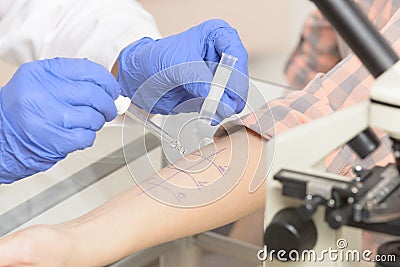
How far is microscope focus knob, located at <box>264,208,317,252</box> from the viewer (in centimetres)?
72

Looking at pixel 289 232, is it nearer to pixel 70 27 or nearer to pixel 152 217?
pixel 152 217

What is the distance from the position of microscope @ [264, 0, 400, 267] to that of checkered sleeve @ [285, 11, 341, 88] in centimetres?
129

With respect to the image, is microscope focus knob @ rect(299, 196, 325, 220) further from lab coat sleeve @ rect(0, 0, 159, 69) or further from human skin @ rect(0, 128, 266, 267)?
lab coat sleeve @ rect(0, 0, 159, 69)

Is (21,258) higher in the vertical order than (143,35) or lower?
lower

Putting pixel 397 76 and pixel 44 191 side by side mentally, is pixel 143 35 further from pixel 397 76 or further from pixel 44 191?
pixel 397 76

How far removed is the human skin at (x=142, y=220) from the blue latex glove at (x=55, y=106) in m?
0.12

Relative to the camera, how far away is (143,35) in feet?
4.81

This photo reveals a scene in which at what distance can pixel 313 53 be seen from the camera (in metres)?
2.10

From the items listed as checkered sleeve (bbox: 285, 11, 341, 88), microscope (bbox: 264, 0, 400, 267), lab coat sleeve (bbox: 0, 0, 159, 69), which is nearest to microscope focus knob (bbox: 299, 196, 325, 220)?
microscope (bbox: 264, 0, 400, 267)

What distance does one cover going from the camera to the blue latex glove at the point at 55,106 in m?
1.07

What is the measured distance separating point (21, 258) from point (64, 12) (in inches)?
30.1

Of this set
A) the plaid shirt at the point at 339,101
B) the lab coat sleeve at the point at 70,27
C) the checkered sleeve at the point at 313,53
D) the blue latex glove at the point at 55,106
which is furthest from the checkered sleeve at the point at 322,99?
the checkered sleeve at the point at 313,53

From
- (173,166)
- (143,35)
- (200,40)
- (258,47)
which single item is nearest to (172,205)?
(173,166)

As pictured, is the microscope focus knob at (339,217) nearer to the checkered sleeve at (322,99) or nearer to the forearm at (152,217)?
the forearm at (152,217)
